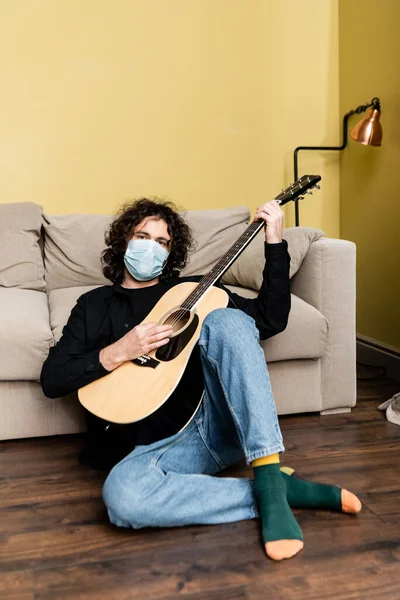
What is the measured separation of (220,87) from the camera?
318cm

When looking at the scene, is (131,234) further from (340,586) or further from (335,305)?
(340,586)

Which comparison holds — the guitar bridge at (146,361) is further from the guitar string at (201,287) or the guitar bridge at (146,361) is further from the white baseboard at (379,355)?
the white baseboard at (379,355)

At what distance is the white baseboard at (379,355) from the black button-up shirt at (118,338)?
1.14m

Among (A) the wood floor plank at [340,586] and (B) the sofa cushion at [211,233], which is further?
(B) the sofa cushion at [211,233]

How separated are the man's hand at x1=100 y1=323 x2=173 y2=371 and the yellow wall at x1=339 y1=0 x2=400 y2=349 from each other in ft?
5.03

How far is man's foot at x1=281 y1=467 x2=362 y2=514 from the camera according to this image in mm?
1544

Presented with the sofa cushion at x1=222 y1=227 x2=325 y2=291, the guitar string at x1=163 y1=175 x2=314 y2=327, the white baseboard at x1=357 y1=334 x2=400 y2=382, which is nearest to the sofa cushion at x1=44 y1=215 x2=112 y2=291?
the sofa cushion at x1=222 y1=227 x2=325 y2=291

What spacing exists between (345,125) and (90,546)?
8.01 ft

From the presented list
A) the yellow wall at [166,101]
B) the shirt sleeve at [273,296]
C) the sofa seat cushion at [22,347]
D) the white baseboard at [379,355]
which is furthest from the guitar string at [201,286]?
the yellow wall at [166,101]

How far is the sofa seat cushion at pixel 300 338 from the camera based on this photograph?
2199mm

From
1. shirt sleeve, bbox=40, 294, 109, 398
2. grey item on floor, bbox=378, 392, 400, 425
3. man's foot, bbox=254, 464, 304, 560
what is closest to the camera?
man's foot, bbox=254, 464, 304, 560

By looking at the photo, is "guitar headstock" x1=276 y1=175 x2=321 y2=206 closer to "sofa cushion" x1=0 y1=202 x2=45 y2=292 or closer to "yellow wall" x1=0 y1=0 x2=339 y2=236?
"sofa cushion" x1=0 y1=202 x2=45 y2=292

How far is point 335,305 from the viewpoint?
2314 mm

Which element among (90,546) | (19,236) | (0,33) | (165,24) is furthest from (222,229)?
(90,546)
